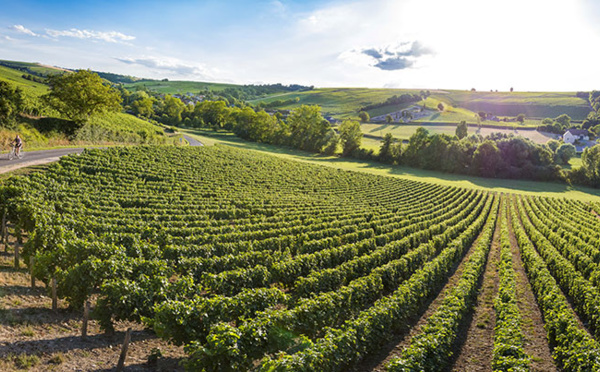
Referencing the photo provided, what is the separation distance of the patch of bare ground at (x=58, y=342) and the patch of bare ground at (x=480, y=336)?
10.4 meters

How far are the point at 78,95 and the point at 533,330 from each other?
201 feet

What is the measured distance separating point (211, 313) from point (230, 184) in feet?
112

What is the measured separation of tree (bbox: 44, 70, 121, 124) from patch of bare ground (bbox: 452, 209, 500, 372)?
58.1 metres

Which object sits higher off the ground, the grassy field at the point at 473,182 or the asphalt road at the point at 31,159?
the grassy field at the point at 473,182

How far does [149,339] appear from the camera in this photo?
38.0ft

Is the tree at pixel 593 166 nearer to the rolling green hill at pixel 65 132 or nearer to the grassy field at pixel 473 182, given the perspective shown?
the grassy field at pixel 473 182

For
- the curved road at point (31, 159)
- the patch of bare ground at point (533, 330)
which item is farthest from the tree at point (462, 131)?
the curved road at point (31, 159)

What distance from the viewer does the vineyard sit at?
10.3m

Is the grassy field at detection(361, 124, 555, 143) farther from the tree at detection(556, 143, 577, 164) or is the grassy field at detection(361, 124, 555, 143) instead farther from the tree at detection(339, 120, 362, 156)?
the tree at detection(339, 120, 362, 156)

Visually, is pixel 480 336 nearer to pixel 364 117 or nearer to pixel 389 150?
pixel 389 150

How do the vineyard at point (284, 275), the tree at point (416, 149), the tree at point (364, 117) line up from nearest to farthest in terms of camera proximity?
the vineyard at point (284, 275), the tree at point (416, 149), the tree at point (364, 117)

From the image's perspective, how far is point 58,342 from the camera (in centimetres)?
1012

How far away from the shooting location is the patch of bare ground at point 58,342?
358 inches

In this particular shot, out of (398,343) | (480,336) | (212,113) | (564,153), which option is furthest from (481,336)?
(212,113)
